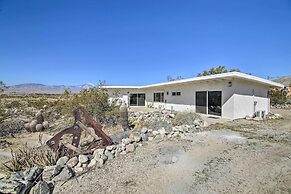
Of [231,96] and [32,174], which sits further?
[231,96]

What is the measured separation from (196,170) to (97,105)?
372 inches

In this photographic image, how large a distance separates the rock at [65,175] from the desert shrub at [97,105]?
770 cm

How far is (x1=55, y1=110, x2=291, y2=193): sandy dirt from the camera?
4090mm

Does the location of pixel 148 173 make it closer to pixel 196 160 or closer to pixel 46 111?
pixel 196 160

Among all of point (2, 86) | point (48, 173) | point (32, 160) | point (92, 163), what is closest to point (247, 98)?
point (92, 163)

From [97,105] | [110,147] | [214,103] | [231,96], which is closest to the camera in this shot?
[110,147]

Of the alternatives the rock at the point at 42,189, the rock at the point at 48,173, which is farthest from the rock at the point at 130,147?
the rock at the point at 42,189

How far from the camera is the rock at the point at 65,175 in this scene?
4801 millimetres

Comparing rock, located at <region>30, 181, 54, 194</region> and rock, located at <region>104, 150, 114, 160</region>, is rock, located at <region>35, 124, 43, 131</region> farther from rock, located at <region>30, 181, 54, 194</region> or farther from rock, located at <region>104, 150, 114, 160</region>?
rock, located at <region>30, 181, 54, 194</region>

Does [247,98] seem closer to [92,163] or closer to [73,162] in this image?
[92,163]

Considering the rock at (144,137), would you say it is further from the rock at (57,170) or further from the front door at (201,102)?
the front door at (201,102)

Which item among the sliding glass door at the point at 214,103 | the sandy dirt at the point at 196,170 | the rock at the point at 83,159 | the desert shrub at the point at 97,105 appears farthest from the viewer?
the sliding glass door at the point at 214,103

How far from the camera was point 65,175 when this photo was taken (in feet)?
16.0

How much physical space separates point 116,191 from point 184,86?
1459 cm
